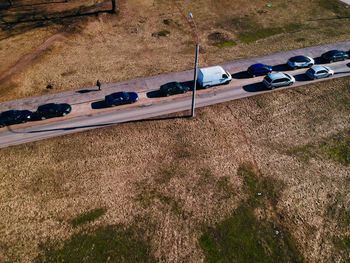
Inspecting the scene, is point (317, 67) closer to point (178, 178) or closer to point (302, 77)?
point (302, 77)

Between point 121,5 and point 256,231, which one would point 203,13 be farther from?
point 256,231

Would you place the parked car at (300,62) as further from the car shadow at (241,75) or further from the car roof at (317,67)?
the car shadow at (241,75)

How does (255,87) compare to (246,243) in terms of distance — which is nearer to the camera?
(246,243)

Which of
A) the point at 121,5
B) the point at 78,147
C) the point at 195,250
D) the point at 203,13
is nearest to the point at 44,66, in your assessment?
the point at 78,147

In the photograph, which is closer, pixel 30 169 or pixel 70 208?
pixel 70 208

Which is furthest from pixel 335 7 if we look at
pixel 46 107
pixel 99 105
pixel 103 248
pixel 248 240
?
pixel 103 248

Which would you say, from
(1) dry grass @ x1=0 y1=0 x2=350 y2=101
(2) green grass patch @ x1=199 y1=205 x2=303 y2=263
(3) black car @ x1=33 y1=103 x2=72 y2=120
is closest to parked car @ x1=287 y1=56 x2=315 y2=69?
(1) dry grass @ x1=0 y1=0 x2=350 y2=101

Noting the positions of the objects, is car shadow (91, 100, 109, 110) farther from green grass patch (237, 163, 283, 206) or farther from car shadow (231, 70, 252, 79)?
green grass patch (237, 163, 283, 206)
